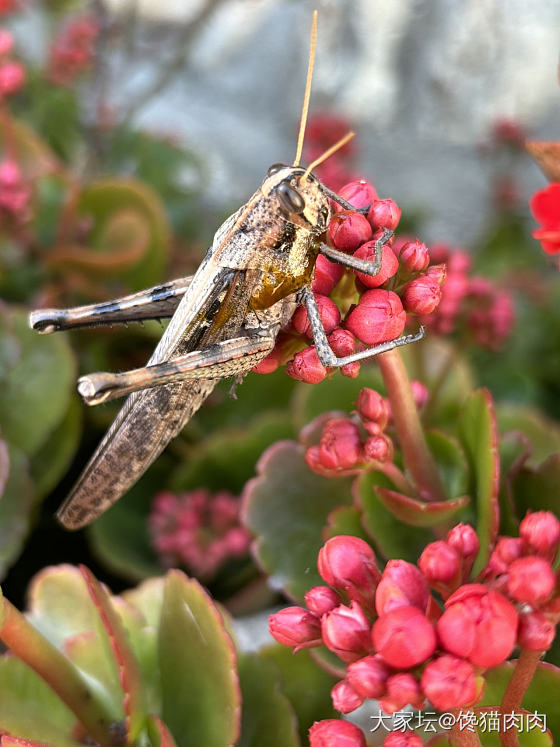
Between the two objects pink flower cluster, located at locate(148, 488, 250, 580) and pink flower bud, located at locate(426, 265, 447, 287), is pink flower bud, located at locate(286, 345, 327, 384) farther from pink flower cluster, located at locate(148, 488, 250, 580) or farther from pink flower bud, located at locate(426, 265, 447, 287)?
pink flower cluster, located at locate(148, 488, 250, 580)

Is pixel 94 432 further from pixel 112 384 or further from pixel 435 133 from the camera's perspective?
pixel 435 133

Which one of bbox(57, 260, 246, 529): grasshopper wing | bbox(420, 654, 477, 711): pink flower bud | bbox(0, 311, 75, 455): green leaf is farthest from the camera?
bbox(0, 311, 75, 455): green leaf

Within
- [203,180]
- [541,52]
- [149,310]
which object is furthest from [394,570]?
[541,52]

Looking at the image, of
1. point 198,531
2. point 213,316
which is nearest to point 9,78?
point 213,316

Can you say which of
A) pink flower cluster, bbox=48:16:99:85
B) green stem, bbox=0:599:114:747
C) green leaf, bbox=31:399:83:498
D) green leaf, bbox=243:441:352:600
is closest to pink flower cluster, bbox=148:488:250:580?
green leaf, bbox=31:399:83:498

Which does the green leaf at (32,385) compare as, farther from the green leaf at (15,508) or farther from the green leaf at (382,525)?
the green leaf at (382,525)

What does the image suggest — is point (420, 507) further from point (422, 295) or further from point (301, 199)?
point (301, 199)
